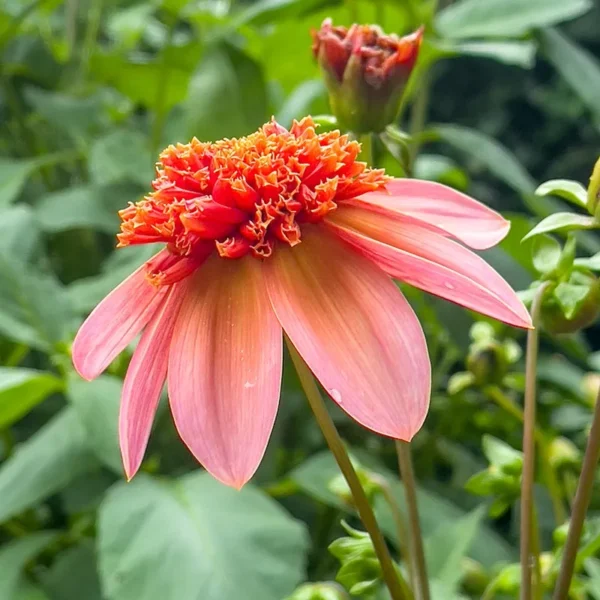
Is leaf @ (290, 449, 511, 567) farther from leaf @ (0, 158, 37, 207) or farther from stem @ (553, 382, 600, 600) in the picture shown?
leaf @ (0, 158, 37, 207)

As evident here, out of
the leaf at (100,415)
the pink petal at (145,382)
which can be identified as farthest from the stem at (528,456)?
the leaf at (100,415)

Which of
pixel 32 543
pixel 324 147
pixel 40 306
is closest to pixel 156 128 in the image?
pixel 40 306

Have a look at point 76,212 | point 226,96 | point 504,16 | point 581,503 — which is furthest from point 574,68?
point 581,503

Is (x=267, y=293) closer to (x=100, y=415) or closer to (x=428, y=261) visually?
(x=428, y=261)

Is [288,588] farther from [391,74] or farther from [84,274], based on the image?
[84,274]

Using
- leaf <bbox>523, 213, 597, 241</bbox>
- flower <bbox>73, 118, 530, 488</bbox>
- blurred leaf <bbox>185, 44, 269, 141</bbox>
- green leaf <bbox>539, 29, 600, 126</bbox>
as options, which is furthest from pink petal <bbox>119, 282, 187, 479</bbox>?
green leaf <bbox>539, 29, 600, 126</bbox>
